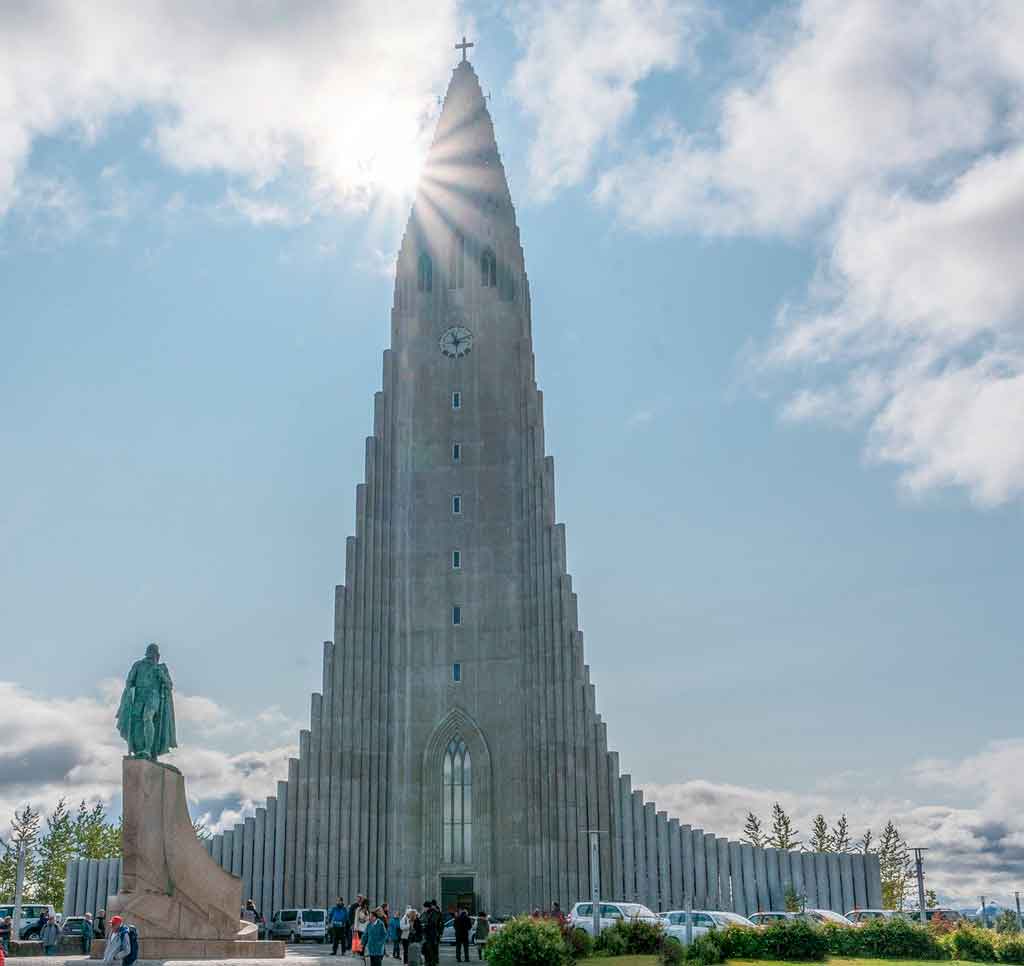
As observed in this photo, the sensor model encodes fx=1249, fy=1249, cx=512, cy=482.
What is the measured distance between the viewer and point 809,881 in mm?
49656

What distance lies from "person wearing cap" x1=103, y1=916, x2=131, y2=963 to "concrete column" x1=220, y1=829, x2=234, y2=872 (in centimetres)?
3196

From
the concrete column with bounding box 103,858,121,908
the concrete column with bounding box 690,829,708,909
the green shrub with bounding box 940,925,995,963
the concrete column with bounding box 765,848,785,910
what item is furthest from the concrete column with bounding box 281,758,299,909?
the green shrub with bounding box 940,925,995,963

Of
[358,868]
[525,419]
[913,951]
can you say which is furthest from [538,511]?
[913,951]

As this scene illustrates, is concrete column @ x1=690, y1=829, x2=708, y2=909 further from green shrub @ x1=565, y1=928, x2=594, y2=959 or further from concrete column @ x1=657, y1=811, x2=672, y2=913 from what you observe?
green shrub @ x1=565, y1=928, x2=594, y2=959

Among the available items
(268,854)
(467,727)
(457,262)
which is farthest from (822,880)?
(457,262)

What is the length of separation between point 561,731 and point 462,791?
4.79m

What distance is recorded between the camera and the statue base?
2348cm

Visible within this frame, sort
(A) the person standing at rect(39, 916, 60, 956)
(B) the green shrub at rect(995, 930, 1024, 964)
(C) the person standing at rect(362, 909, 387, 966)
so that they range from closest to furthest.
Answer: (C) the person standing at rect(362, 909, 387, 966) < (B) the green shrub at rect(995, 930, 1024, 964) < (A) the person standing at rect(39, 916, 60, 956)

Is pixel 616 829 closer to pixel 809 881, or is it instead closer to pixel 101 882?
pixel 809 881

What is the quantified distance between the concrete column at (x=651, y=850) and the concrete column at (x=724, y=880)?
8.77ft

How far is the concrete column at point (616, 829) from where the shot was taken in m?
48.3

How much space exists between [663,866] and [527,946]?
25221mm

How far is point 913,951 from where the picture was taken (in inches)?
1196

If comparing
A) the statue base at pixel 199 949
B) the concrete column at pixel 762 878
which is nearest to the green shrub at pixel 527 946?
the statue base at pixel 199 949
